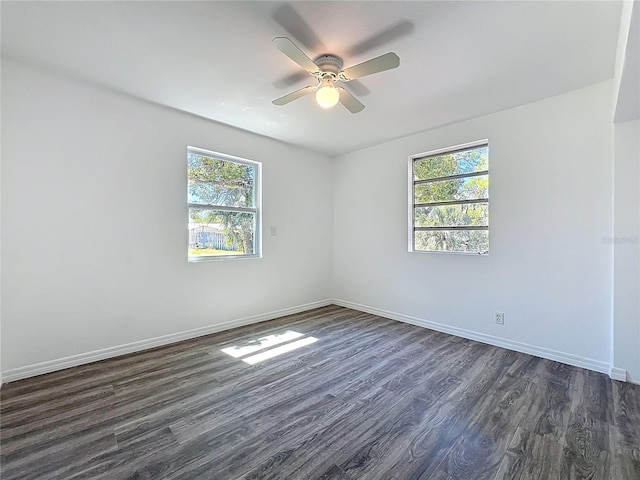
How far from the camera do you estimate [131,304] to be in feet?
9.57

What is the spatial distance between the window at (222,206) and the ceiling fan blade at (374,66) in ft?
6.82

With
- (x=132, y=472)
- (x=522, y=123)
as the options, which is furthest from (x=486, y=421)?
(x=522, y=123)

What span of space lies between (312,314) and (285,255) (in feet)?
3.22

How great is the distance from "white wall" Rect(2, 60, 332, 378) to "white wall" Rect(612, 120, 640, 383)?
12.3ft

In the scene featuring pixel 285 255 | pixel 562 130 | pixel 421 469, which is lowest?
pixel 421 469

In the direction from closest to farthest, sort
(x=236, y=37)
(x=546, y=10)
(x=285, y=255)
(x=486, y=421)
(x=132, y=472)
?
(x=132, y=472), (x=546, y=10), (x=486, y=421), (x=236, y=37), (x=285, y=255)

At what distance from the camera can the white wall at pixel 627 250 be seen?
235cm

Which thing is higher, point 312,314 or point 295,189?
point 295,189

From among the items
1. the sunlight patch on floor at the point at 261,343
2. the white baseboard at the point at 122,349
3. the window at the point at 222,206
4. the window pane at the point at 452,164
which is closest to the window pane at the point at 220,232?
the window at the point at 222,206

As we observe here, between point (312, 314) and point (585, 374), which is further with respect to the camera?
point (312, 314)

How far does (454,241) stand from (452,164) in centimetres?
97

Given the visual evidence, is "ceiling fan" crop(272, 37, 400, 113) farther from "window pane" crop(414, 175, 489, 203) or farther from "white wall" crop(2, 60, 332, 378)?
"window pane" crop(414, 175, 489, 203)

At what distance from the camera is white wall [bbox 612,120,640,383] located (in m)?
2.35

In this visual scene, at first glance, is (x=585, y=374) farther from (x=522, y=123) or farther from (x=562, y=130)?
(x=522, y=123)
